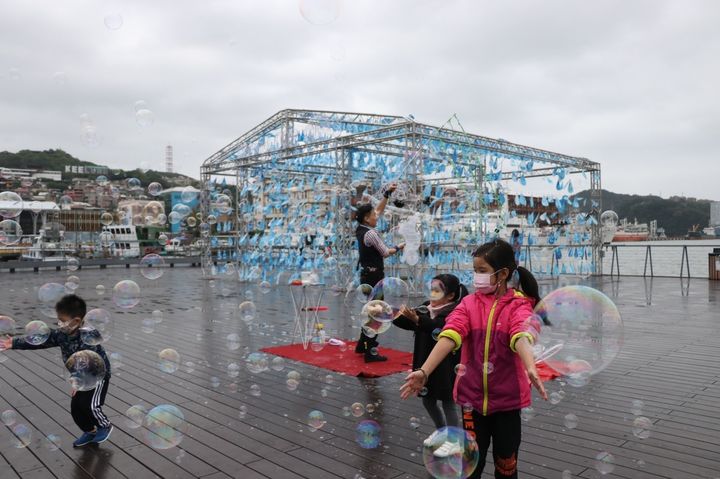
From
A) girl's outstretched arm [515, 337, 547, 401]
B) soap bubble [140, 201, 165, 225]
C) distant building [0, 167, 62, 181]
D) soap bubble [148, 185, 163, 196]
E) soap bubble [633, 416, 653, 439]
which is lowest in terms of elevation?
soap bubble [633, 416, 653, 439]

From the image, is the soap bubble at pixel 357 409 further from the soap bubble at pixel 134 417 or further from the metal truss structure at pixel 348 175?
the metal truss structure at pixel 348 175

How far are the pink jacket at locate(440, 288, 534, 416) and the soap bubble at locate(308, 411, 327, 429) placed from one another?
1.97 metres

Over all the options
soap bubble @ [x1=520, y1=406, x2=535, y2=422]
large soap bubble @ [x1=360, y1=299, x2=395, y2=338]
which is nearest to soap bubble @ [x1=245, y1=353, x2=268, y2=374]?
large soap bubble @ [x1=360, y1=299, x2=395, y2=338]

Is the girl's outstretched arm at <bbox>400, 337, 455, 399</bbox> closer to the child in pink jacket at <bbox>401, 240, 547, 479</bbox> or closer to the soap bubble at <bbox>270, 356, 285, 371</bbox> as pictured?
the child in pink jacket at <bbox>401, 240, 547, 479</bbox>

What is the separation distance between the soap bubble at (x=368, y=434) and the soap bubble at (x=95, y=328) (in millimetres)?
1985

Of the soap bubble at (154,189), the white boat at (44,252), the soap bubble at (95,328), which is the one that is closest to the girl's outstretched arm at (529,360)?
the soap bubble at (95,328)

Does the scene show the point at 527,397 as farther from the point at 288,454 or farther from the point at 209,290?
the point at 209,290

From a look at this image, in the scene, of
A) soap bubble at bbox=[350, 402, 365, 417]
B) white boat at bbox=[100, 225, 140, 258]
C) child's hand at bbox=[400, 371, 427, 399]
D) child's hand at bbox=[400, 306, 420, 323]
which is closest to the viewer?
child's hand at bbox=[400, 371, 427, 399]

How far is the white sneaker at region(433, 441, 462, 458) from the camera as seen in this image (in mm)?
2620

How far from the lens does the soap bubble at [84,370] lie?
3840 mm

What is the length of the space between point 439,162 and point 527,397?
43.5 feet

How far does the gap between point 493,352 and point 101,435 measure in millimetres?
2983

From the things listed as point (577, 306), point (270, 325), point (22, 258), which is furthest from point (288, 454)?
point (22, 258)

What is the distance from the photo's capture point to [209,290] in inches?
639
